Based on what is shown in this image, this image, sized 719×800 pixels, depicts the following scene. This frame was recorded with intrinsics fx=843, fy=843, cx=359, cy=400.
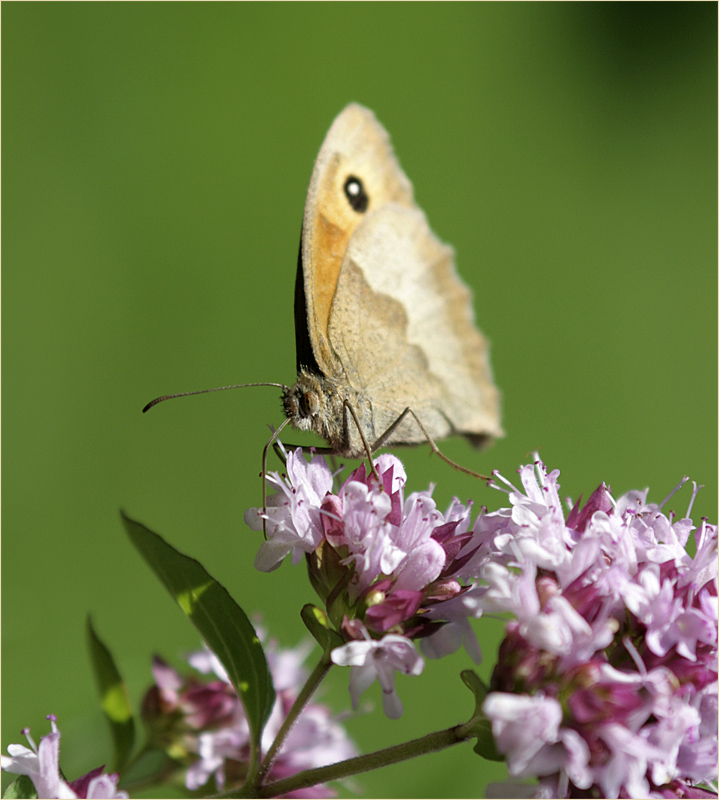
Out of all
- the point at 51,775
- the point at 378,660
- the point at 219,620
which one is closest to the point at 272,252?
the point at 219,620

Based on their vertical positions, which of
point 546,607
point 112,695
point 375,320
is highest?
point 375,320

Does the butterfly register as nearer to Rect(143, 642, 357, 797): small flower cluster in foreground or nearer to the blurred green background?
Rect(143, 642, 357, 797): small flower cluster in foreground

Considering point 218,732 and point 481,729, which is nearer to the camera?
point 481,729

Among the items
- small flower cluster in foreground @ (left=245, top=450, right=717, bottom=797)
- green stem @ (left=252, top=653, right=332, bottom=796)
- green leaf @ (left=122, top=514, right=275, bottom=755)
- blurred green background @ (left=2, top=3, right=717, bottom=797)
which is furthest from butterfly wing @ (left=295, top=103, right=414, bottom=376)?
blurred green background @ (left=2, top=3, right=717, bottom=797)

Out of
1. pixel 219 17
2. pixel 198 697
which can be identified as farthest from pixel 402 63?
pixel 198 697

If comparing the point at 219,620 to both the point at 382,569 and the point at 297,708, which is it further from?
the point at 382,569

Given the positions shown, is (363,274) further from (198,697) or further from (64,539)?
(64,539)
